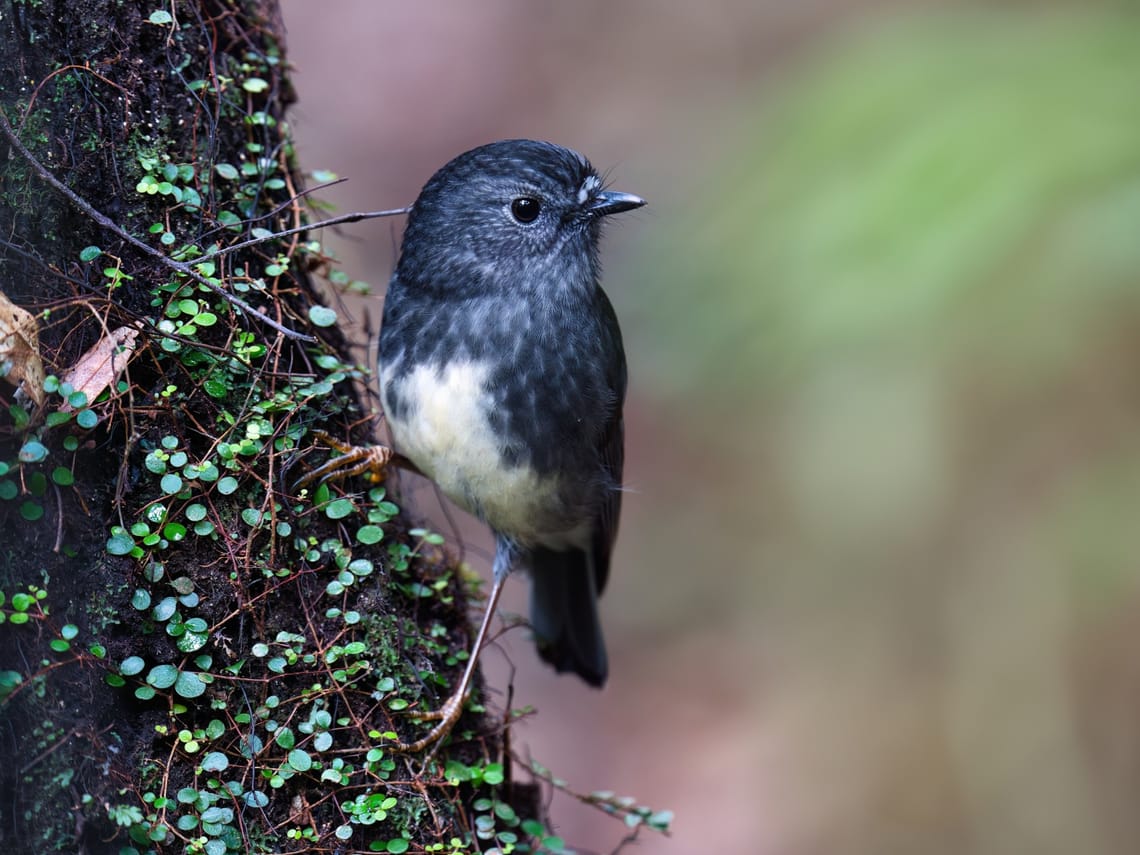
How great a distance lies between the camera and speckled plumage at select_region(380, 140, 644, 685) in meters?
2.98

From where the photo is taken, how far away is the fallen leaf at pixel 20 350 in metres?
2.06

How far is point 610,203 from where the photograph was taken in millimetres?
3246

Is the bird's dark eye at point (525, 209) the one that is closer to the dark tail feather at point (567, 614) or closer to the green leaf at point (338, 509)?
the green leaf at point (338, 509)

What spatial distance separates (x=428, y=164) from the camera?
304 inches

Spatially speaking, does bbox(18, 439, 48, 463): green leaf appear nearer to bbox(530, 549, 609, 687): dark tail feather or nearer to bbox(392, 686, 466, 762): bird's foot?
bbox(392, 686, 466, 762): bird's foot

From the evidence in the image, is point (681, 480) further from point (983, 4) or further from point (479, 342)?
point (479, 342)

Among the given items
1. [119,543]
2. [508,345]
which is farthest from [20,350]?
[508,345]

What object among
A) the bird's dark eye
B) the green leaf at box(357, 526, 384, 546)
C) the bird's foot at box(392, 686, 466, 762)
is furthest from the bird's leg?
the bird's dark eye

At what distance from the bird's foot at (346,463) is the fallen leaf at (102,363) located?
48 cm

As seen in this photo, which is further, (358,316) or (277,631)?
(358,316)

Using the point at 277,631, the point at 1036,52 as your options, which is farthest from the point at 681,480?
the point at 277,631

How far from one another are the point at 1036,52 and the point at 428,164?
4.39 m

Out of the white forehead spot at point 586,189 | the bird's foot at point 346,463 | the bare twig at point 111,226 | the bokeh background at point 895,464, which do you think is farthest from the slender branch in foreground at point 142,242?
the bokeh background at point 895,464

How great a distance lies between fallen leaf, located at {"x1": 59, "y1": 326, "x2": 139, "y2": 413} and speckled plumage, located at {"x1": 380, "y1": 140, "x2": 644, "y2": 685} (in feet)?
2.76
